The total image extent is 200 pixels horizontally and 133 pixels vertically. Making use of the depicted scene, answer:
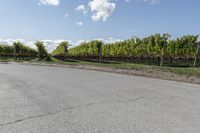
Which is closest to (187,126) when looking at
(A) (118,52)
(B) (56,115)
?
(B) (56,115)

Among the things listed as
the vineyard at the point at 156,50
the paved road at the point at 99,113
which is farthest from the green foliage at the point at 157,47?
the paved road at the point at 99,113

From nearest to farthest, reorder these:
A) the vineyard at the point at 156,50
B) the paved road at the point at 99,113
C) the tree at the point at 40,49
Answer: the paved road at the point at 99,113
the vineyard at the point at 156,50
the tree at the point at 40,49

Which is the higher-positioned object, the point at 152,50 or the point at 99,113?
the point at 152,50

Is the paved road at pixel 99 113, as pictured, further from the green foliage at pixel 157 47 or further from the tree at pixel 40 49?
the tree at pixel 40 49

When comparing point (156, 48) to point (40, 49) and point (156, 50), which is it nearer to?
point (156, 50)

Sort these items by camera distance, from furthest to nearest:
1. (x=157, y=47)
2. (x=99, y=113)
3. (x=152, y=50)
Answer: (x=152, y=50) < (x=157, y=47) < (x=99, y=113)

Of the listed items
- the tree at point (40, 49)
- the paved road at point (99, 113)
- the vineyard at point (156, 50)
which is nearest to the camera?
the paved road at point (99, 113)

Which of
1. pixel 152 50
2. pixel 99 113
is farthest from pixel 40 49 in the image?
pixel 99 113

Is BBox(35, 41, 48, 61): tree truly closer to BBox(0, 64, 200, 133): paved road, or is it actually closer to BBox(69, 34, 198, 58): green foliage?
BBox(69, 34, 198, 58): green foliage

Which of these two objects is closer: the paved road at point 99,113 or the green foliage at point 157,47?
the paved road at point 99,113

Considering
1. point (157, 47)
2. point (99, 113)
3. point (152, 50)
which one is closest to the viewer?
point (99, 113)

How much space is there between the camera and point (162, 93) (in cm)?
764

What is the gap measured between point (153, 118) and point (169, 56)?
110 ft

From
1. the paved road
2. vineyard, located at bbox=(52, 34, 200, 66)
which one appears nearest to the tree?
vineyard, located at bbox=(52, 34, 200, 66)
